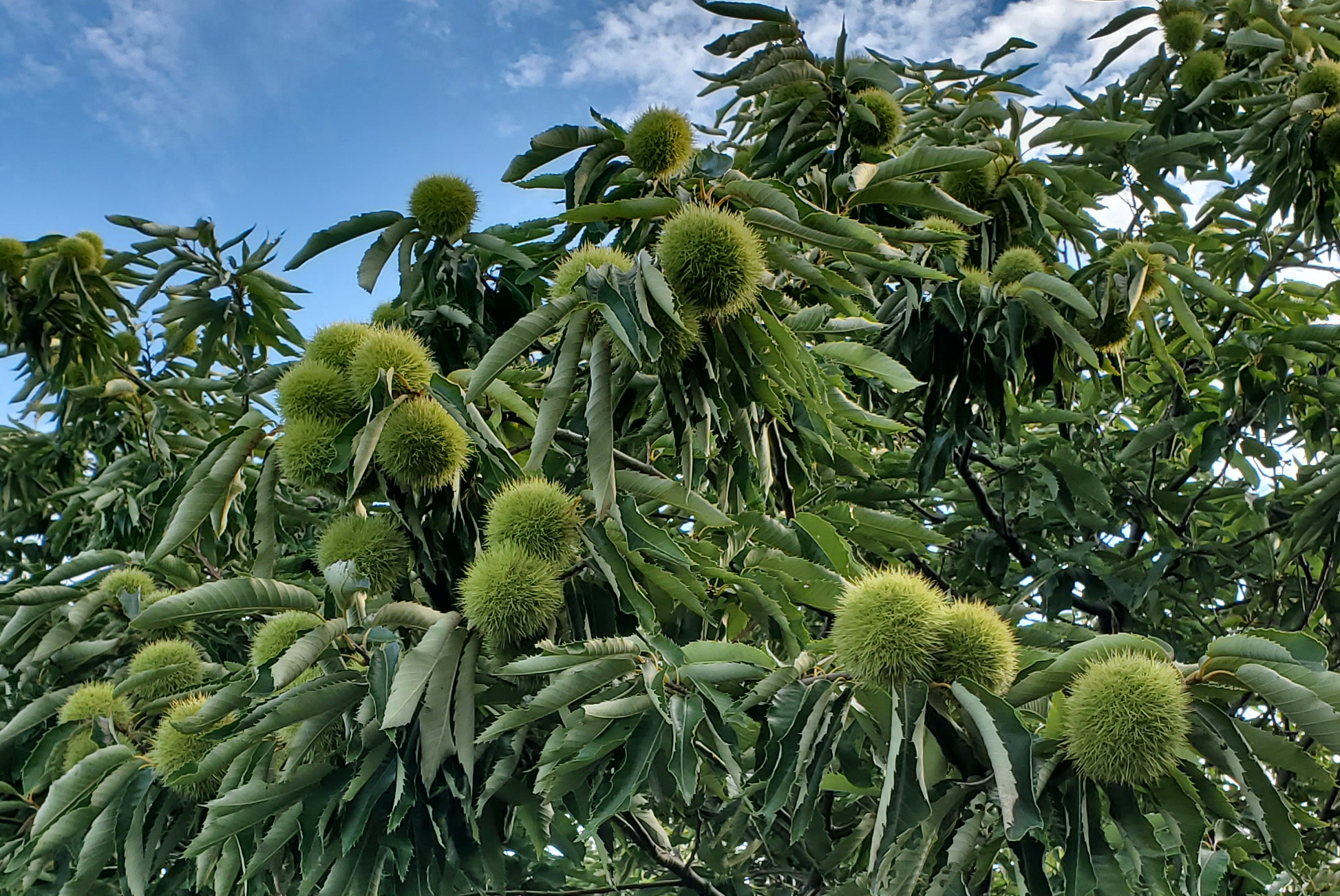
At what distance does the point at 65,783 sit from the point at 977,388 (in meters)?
2.10

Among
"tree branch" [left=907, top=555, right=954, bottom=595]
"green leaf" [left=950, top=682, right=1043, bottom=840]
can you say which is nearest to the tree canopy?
"green leaf" [left=950, top=682, right=1043, bottom=840]

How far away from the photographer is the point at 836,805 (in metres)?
2.82

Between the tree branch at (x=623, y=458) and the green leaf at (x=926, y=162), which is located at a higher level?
the green leaf at (x=926, y=162)

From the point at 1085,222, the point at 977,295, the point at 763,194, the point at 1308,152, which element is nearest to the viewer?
the point at 763,194

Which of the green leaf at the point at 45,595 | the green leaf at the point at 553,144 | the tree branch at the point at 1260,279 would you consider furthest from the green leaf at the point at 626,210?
the tree branch at the point at 1260,279

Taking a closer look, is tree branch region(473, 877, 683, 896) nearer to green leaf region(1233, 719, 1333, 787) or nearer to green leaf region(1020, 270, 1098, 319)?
green leaf region(1233, 719, 1333, 787)

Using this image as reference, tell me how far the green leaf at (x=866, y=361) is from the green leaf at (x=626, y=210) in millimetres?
458

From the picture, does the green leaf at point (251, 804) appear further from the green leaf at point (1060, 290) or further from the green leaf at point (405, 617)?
the green leaf at point (1060, 290)

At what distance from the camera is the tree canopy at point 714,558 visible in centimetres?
142

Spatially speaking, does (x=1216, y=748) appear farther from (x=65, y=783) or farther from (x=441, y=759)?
(x=65, y=783)

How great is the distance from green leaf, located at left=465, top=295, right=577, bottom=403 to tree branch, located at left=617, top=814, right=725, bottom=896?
92 centimetres

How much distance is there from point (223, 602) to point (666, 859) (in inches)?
43.9

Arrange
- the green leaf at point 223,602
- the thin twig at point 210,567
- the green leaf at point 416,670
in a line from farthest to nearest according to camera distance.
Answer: the thin twig at point 210,567 → the green leaf at point 223,602 → the green leaf at point 416,670

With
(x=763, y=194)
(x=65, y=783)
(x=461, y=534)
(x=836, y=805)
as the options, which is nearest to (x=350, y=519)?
(x=461, y=534)
